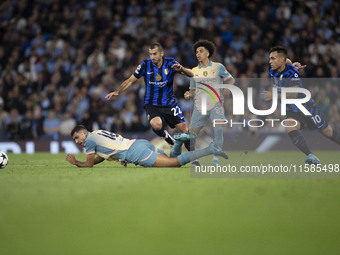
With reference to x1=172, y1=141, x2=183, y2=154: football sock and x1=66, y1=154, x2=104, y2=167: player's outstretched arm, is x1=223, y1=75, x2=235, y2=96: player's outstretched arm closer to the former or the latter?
x1=172, y1=141, x2=183, y2=154: football sock

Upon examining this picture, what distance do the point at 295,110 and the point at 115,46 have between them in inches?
336

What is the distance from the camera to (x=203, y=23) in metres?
16.9

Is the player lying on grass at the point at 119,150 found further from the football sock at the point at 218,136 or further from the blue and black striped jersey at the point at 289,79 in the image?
the blue and black striped jersey at the point at 289,79

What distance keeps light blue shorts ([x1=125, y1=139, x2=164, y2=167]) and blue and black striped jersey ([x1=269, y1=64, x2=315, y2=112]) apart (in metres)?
2.15

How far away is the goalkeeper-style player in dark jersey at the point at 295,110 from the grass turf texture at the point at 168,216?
2.19 metres

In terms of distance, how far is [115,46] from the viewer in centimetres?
1647

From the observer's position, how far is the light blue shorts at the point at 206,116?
8734 millimetres

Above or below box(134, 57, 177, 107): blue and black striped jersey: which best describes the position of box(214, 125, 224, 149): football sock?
below

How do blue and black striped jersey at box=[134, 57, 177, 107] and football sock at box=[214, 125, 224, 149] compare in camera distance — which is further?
blue and black striped jersey at box=[134, 57, 177, 107]

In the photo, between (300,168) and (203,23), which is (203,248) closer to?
(300,168)

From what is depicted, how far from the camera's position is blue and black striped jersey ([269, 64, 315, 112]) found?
8727mm

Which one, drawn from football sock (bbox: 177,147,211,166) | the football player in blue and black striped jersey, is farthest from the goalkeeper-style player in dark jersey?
the football player in blue and black striped jersey

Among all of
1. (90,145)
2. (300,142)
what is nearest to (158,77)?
(90,145)

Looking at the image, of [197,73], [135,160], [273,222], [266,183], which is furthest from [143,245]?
[197,73]
